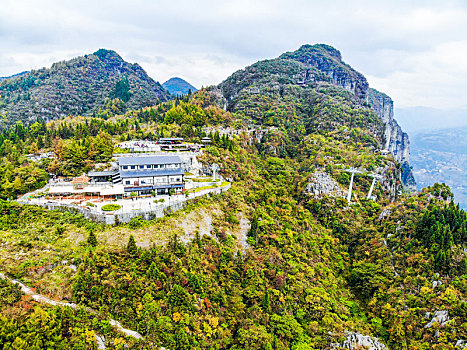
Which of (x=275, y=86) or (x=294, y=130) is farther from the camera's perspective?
(x=275, y=86)

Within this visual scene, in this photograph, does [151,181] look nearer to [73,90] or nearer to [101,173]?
[101,173]

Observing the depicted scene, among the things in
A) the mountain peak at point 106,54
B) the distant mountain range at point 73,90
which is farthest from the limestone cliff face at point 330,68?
the mountain peak at point 106,54

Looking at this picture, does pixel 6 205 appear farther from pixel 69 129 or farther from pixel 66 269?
pixel 69 129

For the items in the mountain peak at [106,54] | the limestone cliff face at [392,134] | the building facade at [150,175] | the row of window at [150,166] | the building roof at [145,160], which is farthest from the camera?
the mountain peak at [106,54]

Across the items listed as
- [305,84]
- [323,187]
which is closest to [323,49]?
[305,84]

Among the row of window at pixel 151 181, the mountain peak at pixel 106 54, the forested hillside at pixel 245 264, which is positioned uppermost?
the mountain peak at pixel 106 54

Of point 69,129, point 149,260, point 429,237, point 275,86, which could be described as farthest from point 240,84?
point 149,260

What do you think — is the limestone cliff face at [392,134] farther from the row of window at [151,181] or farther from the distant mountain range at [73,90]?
the row of window at [151,181]
